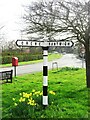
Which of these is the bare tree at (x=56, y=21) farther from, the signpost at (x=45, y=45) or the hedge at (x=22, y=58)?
the hedge at (x=22, y=58)

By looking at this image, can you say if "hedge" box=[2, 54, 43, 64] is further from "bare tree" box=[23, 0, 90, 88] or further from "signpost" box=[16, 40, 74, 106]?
"signpost" box=[16, 40, 74, 106]

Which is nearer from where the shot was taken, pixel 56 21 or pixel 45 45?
pixel 45 45

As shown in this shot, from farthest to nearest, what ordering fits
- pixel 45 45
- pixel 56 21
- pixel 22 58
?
pixel 22 58 → pixel 56 21 → pixel 45 45

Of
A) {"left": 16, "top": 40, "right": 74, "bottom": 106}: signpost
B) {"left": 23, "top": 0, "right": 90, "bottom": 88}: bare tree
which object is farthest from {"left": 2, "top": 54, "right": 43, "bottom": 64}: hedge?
{"left": 16, "top": 40, "right": 74, "bottom": 106}: signpost

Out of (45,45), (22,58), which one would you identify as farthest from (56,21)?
(22,58)

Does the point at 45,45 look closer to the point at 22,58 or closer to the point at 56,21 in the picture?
the point at 56,21

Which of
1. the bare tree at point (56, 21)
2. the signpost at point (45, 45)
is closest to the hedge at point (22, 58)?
the bare tree at point (56, 21)

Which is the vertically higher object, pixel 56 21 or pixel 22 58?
pixel 56 21

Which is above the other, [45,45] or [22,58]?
[45,45]

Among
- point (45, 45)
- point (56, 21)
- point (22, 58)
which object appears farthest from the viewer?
point (22, 58)

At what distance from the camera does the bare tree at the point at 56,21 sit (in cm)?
744

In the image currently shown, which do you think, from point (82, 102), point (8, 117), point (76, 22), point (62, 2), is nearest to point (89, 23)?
point (76, 22)

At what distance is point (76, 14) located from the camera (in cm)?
731

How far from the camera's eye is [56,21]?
764 cm
